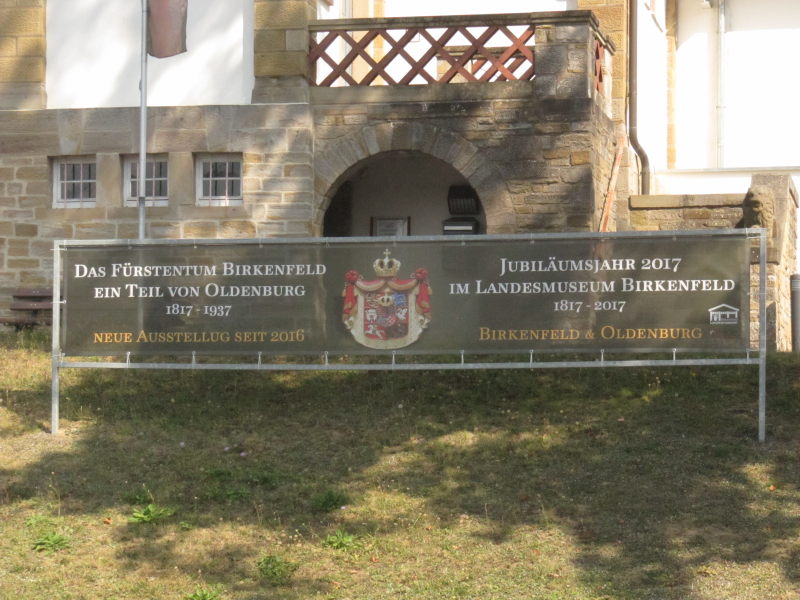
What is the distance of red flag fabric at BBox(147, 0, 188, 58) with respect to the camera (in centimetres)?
1566

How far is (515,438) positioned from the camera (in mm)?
11102

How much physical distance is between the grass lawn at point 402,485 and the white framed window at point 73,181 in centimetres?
394

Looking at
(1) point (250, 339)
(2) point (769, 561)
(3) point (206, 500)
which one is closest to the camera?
(2) point (769, 561)

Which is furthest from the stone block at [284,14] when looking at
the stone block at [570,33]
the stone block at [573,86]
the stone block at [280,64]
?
the stone block at [573,86]

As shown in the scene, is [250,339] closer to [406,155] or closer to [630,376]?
[630,376]

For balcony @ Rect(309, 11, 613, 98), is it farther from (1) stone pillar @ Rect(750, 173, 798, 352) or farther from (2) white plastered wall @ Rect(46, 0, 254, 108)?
(1) stone pillar @ Rect(750, 173, 798, 352)

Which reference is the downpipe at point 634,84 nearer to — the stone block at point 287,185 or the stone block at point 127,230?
the stone block at point 287,185

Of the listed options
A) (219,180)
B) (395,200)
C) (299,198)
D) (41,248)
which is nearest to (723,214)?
(395,200)

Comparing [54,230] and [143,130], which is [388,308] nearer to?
[143,130]

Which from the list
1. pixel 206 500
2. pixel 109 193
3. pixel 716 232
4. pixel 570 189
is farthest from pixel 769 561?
pixel 109 193

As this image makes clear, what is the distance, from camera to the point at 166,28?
51.4 feet

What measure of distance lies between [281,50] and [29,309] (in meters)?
4.16

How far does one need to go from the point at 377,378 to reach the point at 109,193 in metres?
5.20

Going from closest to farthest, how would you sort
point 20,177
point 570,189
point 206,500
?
point 206,500 < point 570,189 < point 20,177
